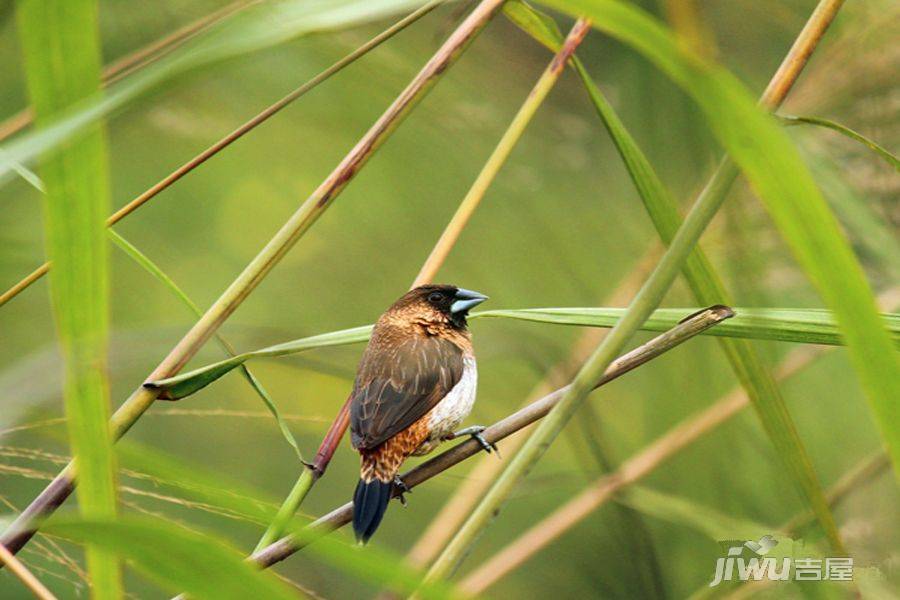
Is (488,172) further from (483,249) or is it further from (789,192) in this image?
(483,249)

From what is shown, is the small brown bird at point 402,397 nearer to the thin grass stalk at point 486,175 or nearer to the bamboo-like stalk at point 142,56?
the thin grass stalk at point 486,175

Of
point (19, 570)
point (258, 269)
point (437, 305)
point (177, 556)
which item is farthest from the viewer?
point (437, 305)

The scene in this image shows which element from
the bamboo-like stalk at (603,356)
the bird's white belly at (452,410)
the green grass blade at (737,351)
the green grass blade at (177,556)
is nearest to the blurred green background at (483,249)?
the bird's white belly at (452,410)

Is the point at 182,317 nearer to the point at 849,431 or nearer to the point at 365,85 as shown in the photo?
the point at 365,85

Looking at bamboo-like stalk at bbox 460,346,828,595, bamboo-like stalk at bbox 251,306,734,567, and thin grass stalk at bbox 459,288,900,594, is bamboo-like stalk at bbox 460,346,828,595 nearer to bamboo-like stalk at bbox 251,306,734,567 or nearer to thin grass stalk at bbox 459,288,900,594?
thin grass stalk at bbox 459,288,900,594

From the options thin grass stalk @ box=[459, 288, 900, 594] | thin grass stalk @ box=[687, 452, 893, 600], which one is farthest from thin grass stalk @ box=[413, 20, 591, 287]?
thin grass stalk @ box=[687, 452, 893, 600]

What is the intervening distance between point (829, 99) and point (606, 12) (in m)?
2.50

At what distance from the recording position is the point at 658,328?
1572 millimetres

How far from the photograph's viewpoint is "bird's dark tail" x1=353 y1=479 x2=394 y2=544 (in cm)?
169

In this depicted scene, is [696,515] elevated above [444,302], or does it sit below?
below

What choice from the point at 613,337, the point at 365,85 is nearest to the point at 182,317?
the point at 365,85

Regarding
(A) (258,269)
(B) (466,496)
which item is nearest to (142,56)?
(A) (258,269)

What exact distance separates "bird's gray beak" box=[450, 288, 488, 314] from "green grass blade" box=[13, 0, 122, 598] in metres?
1.61

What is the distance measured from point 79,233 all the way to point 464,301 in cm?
172
